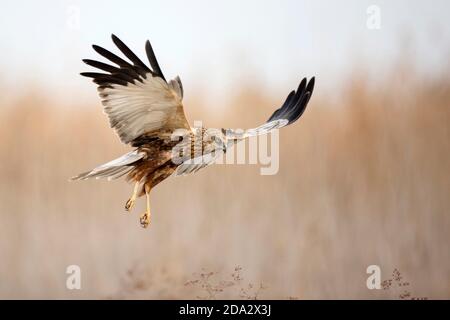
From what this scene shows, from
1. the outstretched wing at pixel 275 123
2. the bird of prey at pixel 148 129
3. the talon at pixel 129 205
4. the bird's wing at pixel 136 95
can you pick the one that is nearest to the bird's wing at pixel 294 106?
the outstretched wing at pixel 275 123

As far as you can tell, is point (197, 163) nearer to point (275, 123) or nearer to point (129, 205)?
point (129, 205)

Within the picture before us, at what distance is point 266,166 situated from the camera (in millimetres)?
3979

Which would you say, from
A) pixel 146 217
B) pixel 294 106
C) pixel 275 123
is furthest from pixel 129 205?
pixel 294 106

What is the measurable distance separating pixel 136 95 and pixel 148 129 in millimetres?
174

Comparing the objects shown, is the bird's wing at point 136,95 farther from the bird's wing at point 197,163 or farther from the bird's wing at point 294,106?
the bird's wing at point 294,106

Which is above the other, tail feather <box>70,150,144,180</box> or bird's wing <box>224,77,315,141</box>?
bird's wing <box>224,77,315,141</box>

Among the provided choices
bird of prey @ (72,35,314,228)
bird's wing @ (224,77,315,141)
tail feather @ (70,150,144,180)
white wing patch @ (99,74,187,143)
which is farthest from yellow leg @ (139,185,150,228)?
bird's wing @ (224,77,315,141)

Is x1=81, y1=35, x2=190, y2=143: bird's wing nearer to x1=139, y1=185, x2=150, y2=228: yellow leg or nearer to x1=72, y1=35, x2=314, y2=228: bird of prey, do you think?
x1=72, y1=35, x2=314, y2=228: bird of prey

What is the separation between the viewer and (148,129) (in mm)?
2875

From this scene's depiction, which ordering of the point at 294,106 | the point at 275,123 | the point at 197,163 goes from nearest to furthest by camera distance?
the point at 197,163, the point at 275,123, the point at 294,106

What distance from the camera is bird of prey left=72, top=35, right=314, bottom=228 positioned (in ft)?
8.95

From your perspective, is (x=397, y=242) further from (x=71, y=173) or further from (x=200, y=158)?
(x=71, y=173)

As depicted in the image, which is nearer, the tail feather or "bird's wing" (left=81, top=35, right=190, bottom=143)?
"bird's wing" (left=81, top=35, right=190, bottom=143)

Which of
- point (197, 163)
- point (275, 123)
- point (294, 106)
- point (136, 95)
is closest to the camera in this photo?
point (136, 95)
